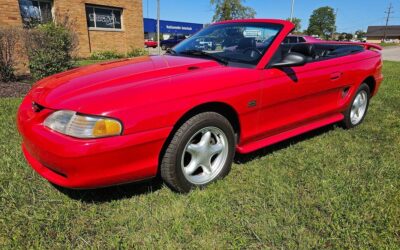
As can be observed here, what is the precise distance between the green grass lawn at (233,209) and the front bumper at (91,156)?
0.32m

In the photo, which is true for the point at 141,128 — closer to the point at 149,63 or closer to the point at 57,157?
the point at 57,157

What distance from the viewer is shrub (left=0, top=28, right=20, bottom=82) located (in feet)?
23.4

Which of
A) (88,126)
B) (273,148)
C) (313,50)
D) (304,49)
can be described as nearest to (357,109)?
(313,50)

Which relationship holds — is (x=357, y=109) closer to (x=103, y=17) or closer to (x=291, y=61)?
(x=291, y=61)

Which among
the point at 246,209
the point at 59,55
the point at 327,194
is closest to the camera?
the point at 246,209

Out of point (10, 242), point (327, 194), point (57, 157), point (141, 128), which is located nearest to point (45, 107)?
point (57, 157)

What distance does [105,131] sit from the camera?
2.09m

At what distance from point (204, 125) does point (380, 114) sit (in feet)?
12.8

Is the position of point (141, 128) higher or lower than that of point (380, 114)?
higher

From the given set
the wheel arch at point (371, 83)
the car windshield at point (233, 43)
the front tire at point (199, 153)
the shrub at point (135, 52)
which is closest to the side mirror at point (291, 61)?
the car windshield at point (233, 43)

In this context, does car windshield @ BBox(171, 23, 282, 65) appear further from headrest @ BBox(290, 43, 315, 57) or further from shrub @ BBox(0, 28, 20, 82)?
shrub @ BBox(0, 28, 20, 82)

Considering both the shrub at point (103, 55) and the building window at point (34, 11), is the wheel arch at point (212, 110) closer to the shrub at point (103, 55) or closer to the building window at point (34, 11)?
the building window at point (34, 11)

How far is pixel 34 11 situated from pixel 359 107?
13.0m

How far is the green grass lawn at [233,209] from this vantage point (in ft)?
6.98
